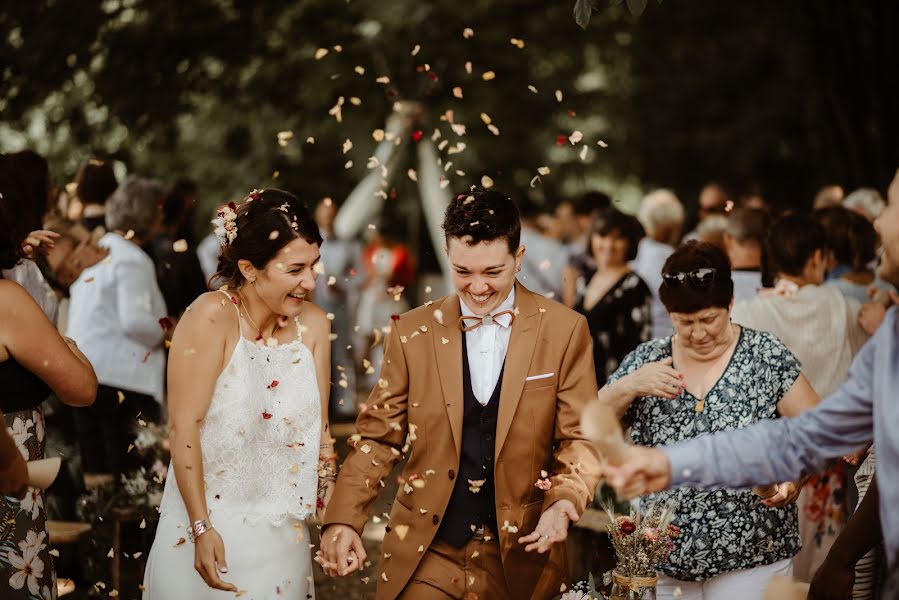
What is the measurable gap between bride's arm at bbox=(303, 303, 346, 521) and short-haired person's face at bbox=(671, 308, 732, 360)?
1.27 meters

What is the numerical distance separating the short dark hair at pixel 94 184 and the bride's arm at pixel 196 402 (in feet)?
12.5

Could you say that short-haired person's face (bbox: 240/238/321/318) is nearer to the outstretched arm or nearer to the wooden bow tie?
the wooden bow tie

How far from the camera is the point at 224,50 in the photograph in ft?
31.7

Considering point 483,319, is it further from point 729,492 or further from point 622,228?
point 622,228

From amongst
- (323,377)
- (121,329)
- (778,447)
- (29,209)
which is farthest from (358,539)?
(121,329)

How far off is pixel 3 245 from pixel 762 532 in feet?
9.20

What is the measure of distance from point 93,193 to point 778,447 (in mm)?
5501

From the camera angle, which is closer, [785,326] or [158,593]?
[158,593]

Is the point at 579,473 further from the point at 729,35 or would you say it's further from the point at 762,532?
the point at 729,35

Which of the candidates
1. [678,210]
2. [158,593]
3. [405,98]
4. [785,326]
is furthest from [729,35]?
[158,593]

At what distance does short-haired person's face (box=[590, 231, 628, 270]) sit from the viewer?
726cm

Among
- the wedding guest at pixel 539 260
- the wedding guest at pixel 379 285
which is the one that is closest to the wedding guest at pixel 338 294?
the wedding guest at pixel 379 285

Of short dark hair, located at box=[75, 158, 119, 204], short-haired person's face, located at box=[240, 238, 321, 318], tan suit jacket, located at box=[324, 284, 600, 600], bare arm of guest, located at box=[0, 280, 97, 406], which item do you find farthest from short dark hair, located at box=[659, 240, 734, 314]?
short dark hair, located at box=[75, 158, 119, 204]

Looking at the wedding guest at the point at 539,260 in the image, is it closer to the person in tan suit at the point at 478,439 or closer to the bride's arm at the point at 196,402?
the person in tan suit at the point at 478,439
